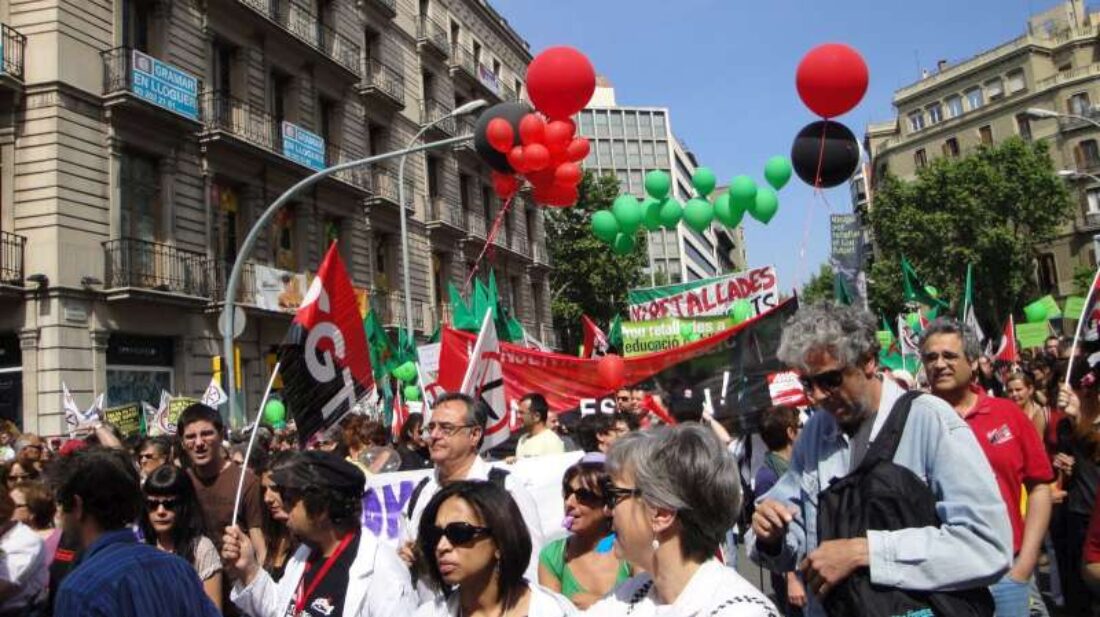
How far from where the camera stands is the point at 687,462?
A: 2.26 metres

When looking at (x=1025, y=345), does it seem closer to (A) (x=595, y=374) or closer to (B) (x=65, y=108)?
(A) (x=595, y=374)

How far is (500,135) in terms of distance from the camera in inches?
414

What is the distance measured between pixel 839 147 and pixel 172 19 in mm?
15677

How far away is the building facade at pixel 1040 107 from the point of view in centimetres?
5031

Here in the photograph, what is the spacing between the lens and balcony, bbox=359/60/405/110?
26.7 m

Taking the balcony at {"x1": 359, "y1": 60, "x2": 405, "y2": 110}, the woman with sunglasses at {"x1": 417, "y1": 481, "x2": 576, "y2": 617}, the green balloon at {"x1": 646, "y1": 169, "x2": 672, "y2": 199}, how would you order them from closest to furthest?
the woman with sunglasses at {"x1": 417, "y1": 481, "x2": 576, "y2": 617} → the green balloon at {"x1": 646, "y1": 169, "x2": 672, "y2": 199} → the balcony at {"x1": 359, "y1": 60, "x2": 405, "y2": 110}

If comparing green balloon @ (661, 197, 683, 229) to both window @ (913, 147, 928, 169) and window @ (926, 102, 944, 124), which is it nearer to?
window @ (913, 147, 928, 169)

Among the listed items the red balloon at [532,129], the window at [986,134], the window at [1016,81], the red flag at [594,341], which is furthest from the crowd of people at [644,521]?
the window at [986,134]

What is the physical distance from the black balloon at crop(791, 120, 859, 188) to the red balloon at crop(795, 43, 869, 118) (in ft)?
1.07

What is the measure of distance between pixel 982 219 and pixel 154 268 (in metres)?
40.0

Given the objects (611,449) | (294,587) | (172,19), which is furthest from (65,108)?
(611,449)

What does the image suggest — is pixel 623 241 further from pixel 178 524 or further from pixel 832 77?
pixel 178 524

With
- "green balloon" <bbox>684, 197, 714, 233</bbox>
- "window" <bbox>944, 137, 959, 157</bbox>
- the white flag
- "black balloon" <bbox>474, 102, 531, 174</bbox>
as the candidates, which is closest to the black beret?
the white flag

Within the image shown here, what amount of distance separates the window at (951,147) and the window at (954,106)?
1.54 meters
